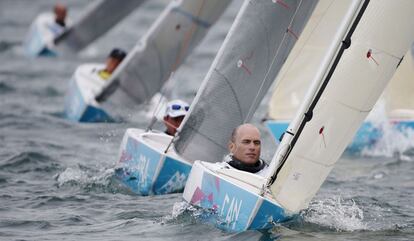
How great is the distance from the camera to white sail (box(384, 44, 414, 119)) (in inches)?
582

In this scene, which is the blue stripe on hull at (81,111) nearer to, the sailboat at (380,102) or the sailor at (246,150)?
the sailboat at (380,102)

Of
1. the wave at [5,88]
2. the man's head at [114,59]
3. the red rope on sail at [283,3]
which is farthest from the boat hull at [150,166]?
the wave at [5,88]

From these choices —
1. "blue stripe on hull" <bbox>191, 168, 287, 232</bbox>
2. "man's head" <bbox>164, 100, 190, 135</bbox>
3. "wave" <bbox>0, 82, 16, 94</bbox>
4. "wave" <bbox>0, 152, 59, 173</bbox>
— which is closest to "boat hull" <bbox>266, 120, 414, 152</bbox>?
"man's head" <bbox>164, 100, 190, 135</bbox>

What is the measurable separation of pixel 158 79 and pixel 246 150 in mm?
6267

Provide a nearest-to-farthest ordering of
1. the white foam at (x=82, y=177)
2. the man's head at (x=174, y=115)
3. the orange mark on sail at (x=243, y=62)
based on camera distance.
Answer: the orange mark on sail at (x=243, y=62) < the white foam at (x=82, y=177) < the man's head at (x=174, y=115)

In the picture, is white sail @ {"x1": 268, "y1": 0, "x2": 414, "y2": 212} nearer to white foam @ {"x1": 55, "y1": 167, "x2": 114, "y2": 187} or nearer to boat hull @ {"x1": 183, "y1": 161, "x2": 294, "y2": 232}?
boat hull @ {"x1": 183, "y1": 161, "x2": 294, "y2": 232}


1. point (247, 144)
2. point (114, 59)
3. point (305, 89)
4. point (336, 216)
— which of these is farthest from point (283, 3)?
point (114, 59)

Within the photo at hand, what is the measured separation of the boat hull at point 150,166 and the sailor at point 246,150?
134cm

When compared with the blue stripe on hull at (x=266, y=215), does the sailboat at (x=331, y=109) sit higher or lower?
higher

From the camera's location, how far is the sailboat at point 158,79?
11477mm

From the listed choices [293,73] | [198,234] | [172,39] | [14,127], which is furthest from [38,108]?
[198,234]

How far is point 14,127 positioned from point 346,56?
7882 millimetres

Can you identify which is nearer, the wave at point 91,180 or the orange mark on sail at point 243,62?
the orange mark on sail at point 243,62

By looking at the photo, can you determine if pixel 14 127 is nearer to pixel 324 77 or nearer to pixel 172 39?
pixel 172 39
